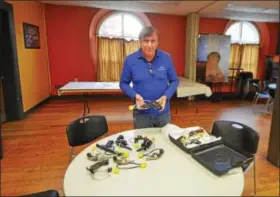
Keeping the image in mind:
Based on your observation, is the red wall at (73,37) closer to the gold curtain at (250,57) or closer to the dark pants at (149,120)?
the gold curtain at (250,57)

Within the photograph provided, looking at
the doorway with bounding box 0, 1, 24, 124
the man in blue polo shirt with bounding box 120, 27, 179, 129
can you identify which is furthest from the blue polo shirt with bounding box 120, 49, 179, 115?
the doorway with bounding box 0, 1, 24, 124

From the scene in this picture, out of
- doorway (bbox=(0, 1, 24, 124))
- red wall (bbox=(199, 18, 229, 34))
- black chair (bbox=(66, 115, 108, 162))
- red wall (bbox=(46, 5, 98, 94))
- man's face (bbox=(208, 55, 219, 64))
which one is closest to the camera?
black chair (bbox=(66, 115, 108, 162))

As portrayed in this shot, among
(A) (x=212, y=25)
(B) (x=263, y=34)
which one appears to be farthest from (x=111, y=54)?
(B) (x=263, y=34)

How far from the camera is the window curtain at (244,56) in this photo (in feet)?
18.4

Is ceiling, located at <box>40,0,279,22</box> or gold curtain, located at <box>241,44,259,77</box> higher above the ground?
ceiling, located at <box>40,0,279,22</box>

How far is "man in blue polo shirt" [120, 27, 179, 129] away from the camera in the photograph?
1.48 meters

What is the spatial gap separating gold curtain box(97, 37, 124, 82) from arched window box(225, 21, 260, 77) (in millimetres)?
3029

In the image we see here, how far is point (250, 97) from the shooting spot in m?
5.54

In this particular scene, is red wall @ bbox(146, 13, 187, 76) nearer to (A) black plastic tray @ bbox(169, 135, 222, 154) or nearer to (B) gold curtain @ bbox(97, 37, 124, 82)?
(B) gold curtain @ bbox(97, 37, 124, 82)

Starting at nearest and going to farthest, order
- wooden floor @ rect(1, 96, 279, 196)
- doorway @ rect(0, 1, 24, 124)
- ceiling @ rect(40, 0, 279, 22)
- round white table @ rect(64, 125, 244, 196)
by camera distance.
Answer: round white table @ rect(64, 125, 244, 196)
wooden floor @ rect(1, 96, 279, 196)
doorway @ rect(0, 1, 24, 124)
ceiling @ rect(40, 0, 279, 22)

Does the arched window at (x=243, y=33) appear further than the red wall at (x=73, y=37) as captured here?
Yes

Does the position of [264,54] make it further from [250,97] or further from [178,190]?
[178,190]

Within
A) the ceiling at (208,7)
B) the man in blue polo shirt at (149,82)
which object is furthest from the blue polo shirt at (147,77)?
the ceiling at (208,7)

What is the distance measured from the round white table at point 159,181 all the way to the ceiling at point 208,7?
3.72 meters
